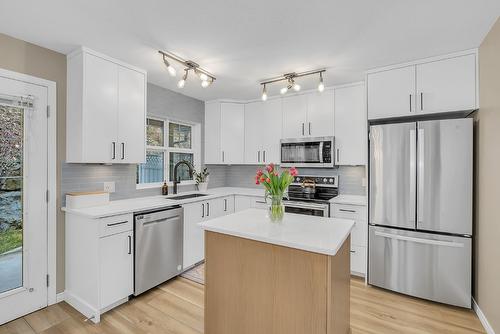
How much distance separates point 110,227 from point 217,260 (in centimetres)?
117

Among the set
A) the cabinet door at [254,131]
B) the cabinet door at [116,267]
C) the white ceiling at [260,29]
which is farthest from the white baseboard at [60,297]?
the cabinet door at [254,131]

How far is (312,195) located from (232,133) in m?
A: 1.67

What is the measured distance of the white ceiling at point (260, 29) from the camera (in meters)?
1.76

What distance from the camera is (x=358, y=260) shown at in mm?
3057

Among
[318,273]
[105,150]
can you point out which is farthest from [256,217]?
[105,150]

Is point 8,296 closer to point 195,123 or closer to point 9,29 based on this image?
point 9,29

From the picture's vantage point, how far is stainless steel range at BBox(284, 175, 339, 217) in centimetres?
322

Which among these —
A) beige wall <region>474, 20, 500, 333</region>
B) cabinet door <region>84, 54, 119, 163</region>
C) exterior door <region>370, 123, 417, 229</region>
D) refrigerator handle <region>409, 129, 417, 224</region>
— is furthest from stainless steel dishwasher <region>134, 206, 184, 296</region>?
beige wall <region>474, 20, 500, 333</region>

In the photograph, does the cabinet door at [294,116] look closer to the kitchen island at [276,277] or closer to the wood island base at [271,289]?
the kitchen island at [276,277]

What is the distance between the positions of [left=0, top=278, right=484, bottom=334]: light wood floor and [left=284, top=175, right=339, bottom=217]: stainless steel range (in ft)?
3.45

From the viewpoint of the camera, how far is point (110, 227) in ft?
7.56

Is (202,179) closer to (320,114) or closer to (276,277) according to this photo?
(320,114)

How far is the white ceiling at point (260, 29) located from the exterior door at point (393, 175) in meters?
0.79

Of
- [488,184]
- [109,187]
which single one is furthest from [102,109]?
[488,184]
